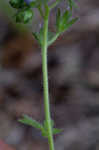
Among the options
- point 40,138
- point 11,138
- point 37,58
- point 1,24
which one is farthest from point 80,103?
point 1,24

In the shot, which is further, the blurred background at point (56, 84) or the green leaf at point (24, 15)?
the blurred background at point (56, 84)

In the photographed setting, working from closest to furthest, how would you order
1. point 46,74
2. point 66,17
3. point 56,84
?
point 46,74, point 66,17, point 56,84

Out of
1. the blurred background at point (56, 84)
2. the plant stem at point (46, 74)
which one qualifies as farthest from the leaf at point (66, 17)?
the blurred background at point (56, 84)

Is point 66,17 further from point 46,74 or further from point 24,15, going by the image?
point 46,74

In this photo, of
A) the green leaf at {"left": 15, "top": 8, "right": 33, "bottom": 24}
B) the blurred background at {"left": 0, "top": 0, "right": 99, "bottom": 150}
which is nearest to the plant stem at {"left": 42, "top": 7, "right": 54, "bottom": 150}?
the green leaf at {"left": 15, "top": 8, "right": 33, "bottom": 24}

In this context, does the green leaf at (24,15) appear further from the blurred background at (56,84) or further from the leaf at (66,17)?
the blurred background at (56,84)

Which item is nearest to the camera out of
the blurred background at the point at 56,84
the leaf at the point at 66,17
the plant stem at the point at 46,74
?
the plant stem at the point at 46,74

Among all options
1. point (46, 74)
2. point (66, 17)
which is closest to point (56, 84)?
point (66, 17)

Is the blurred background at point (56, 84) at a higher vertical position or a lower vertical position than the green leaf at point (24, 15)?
lower
